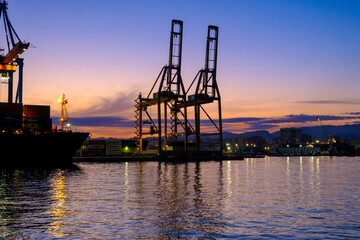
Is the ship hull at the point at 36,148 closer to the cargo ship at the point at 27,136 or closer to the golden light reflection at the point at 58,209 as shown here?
the cargo ship at the point at 27,136

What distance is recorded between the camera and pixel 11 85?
367ft

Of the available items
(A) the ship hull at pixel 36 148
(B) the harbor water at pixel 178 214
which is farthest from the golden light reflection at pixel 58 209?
(A) the ship hull at pixel 36 148

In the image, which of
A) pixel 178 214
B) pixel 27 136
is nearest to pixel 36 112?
pixel 27 136

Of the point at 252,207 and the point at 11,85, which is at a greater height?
the point at 11,85

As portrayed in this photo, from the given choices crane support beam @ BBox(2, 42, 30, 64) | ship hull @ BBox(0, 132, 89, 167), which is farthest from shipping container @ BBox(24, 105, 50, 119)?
crane support beam @ BBox(2, 42, 30, 64)

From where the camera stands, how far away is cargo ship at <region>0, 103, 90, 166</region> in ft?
293

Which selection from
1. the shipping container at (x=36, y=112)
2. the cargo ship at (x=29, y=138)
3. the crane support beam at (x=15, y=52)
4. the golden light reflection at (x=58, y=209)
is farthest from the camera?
the shipping container at (x=36, y=112)

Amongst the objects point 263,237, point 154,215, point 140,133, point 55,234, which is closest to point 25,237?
point 55,234

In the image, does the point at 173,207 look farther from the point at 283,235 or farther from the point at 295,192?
the point at 295,192

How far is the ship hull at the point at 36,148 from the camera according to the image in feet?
292

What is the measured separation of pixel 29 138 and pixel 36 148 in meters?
2.58

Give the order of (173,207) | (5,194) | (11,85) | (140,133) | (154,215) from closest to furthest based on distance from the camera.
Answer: (154,215), (173,207), (5,194), (11,85), (140,133)

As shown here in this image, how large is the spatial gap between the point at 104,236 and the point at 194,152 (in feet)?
434

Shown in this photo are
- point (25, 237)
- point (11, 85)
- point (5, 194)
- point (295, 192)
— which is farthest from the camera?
point (11, 85)
